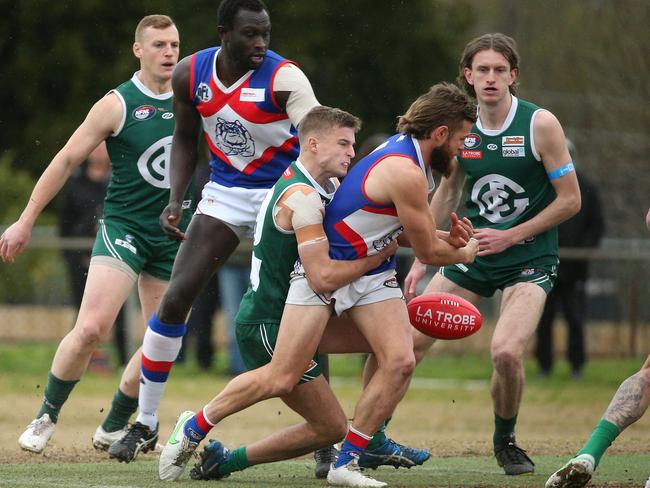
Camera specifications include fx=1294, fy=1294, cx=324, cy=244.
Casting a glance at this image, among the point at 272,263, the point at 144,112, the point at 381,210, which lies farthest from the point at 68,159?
the point at 381,210

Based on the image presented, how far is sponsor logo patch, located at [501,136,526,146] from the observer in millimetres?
7762

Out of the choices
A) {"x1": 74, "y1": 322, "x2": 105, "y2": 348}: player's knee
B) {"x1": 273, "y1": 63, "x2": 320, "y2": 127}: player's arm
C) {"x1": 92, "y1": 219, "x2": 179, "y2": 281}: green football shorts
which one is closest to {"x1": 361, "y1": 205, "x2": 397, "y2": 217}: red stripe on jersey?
{"x1": 273, "y1": 63, "x2": 320, "y2": 127}: player's arm

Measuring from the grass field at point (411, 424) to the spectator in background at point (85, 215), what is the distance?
477mm

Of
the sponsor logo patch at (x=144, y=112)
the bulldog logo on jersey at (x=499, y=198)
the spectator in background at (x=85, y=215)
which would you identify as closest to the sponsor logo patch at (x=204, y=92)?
the sponsor logo patch at (x=144, y=112)

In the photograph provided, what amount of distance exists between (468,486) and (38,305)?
9.11 m

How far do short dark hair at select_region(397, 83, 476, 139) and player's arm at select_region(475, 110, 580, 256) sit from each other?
978 mm

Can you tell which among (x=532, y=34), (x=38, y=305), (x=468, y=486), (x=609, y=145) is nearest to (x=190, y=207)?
(x=468, y=486)

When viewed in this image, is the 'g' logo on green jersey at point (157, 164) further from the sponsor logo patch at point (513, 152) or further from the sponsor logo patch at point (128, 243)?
the sponsor logo patch at point (513, 152)

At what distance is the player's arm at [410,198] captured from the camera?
6.55 metres

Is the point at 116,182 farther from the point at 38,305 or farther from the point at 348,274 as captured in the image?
the point at 38,305

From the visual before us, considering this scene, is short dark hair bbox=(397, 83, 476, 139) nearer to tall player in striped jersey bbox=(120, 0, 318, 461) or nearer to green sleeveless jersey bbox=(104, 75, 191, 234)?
tall player in striped jersey bbox=(120, 0, 318, 461)

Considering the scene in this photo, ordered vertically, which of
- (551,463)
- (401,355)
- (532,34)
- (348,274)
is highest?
(532,34)

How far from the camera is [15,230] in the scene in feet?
25.6

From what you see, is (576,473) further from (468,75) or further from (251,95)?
(251,95)
